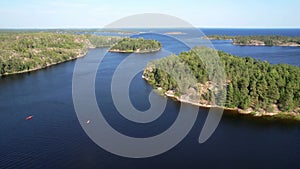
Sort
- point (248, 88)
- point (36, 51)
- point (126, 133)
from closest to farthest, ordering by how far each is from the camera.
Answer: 1. point (126, 133)
2. point (248, 88)
3. point (36, 51)

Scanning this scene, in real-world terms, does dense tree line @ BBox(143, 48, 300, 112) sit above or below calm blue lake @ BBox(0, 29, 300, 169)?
above

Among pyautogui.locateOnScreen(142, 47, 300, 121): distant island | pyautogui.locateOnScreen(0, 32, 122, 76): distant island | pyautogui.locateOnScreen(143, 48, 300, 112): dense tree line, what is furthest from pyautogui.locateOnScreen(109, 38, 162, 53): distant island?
pyautogui.locateOnScreen(143, 48, 300, 112): dense tree line

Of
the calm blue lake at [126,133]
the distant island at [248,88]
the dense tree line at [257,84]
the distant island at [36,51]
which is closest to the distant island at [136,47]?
the distant island at [36,51]

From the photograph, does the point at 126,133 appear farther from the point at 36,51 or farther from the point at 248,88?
the point at 36,51

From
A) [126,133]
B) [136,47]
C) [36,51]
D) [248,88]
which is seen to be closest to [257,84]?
[248,88]

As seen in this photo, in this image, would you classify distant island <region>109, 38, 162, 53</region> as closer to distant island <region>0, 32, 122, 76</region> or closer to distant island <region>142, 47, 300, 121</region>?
distant island <region>0, 32, 122, 76</region>

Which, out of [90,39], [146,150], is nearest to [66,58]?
[90,39]

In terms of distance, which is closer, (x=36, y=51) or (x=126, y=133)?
(x=126, y=133)
